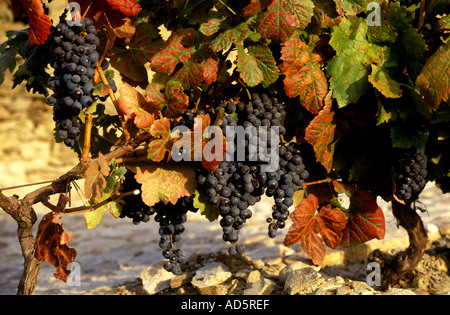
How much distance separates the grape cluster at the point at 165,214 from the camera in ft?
6.60

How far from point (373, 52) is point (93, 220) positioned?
3.98 ft

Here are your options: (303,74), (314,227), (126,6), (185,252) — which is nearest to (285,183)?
(314,227)

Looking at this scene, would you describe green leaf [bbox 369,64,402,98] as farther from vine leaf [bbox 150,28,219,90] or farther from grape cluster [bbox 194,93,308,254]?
vine leaf [bbox 150,28,219,90]

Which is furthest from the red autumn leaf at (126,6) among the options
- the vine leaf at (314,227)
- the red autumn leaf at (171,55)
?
the vine leaf at (314,227)

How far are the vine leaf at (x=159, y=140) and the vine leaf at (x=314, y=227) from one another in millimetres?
597

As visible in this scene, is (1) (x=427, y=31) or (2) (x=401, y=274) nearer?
(1) (x=427, y=31)

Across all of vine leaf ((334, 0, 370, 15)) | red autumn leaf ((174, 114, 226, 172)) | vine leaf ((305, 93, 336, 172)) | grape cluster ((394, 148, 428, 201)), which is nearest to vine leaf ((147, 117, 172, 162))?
red autumn leaf ((174, 114, 226, 172))

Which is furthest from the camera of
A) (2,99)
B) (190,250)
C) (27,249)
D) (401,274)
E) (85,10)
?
(2,99)

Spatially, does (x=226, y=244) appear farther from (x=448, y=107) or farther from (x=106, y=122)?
(x=448, y=107)

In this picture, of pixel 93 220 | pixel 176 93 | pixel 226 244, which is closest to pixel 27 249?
pixel 93 220

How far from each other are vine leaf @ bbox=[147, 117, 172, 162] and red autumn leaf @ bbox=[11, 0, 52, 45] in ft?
1.56

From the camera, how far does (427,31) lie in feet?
6.42

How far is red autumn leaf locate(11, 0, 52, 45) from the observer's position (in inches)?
63.6

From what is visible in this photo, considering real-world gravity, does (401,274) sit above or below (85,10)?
below
